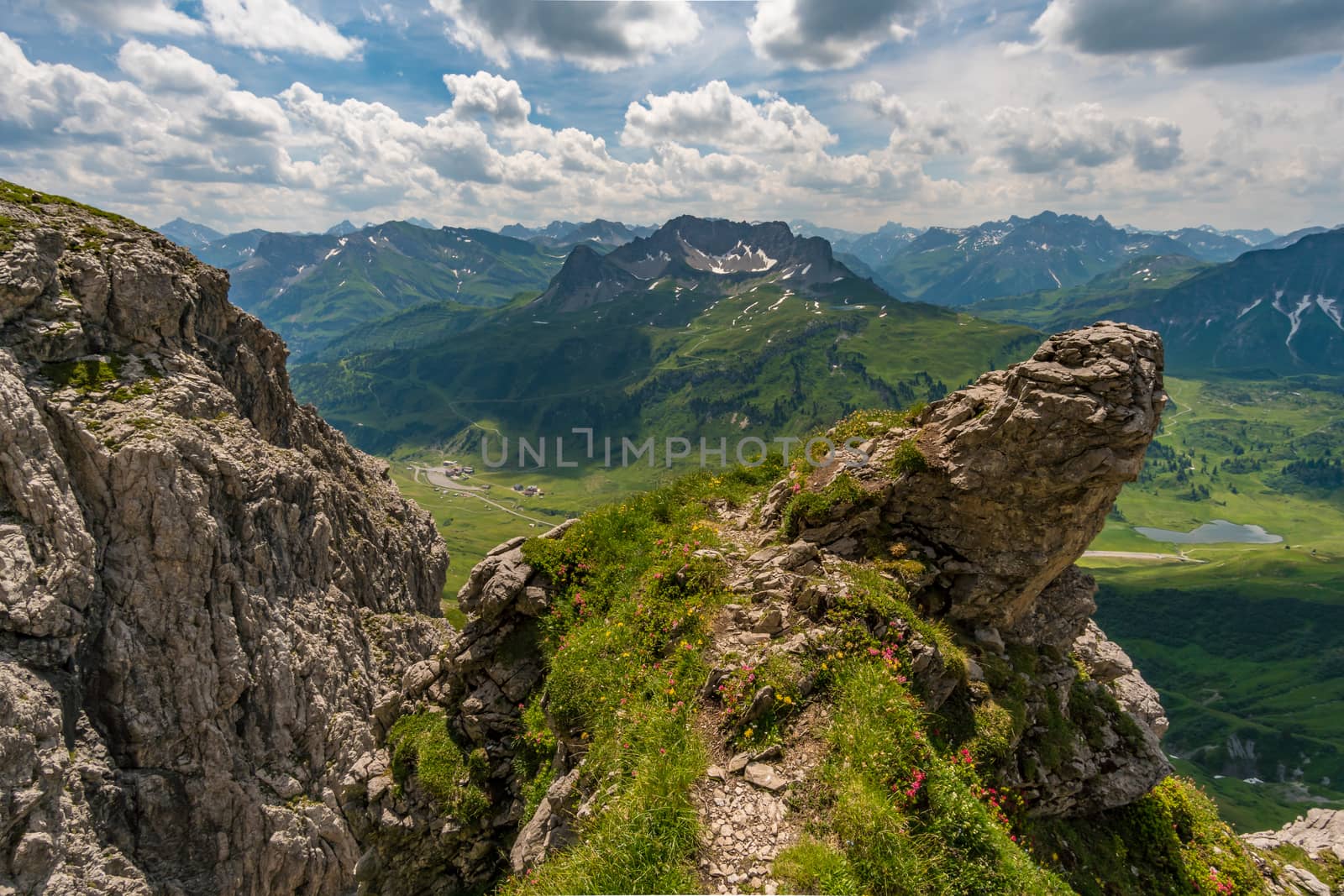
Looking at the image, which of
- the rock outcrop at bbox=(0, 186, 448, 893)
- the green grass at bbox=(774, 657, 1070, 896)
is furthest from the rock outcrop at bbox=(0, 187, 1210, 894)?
the green grass at bbox=(774, 657, 1070, 896)

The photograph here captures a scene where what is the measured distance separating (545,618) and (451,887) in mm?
9151

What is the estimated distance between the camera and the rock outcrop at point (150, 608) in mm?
40688

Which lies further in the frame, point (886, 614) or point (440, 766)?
point (440, 766)

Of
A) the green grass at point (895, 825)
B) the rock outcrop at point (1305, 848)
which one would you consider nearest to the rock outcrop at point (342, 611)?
the green grass at point (895, 825)

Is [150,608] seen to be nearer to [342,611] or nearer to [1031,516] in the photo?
[342,611]

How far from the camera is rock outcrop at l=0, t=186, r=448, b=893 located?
40.7 meters

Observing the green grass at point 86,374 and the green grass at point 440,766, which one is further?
the green grass at point 86,374

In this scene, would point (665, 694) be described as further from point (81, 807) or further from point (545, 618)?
point (81, 807)

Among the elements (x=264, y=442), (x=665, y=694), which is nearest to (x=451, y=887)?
(x=665, y=694)

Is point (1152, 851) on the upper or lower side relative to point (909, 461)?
lower

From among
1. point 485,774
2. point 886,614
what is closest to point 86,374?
point 485,774

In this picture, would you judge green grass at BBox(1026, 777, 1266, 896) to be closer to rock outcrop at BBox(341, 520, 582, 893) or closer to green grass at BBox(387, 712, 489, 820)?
rock outcrop at BBox(341, 520, 582, 893)

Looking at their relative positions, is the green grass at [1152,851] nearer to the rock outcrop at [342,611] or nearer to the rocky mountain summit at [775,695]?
the rocky mountain summit at [775,695]

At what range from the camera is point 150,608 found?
160 ft
